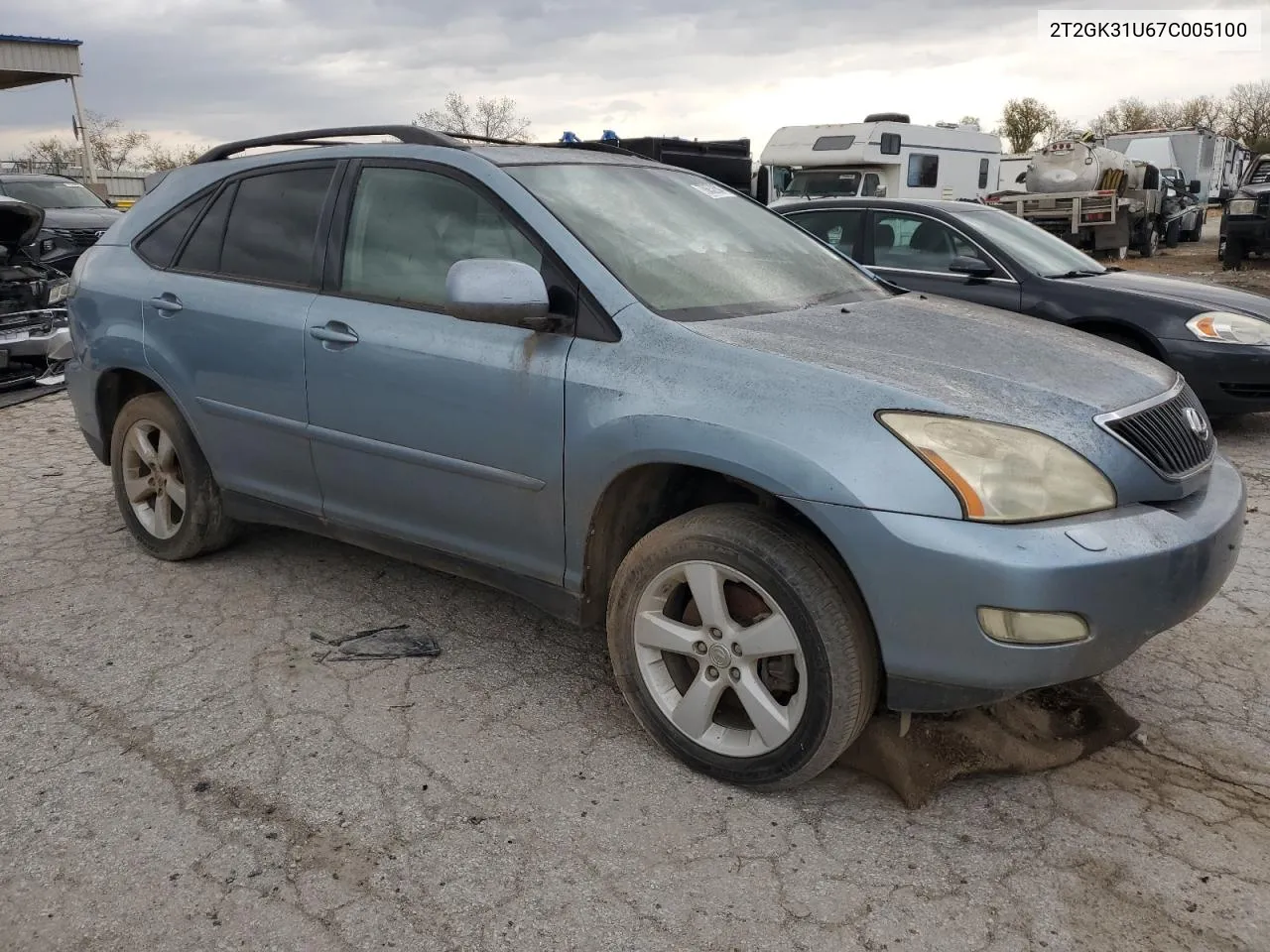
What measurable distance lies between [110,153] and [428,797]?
2171 inches

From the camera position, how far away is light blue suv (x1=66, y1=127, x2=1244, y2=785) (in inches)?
92.0

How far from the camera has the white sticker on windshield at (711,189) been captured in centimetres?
379

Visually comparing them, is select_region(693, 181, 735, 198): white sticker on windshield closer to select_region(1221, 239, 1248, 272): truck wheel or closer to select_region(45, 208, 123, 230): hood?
select_region(45, 208, 123, 230): hood

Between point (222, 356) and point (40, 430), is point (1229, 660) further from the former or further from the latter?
point (40, 430)

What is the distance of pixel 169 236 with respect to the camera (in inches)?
162

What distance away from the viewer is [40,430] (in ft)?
23.3

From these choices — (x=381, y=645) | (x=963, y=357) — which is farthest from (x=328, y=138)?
(x=963, y=357)

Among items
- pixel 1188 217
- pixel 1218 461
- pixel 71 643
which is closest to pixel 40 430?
pixel 71 643

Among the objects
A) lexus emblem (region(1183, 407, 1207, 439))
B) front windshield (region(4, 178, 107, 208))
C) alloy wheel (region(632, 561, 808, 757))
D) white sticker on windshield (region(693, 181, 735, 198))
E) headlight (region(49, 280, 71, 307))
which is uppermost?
front windshield (region(4, 178, 107, 208))

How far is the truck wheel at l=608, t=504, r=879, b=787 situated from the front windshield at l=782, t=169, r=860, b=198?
1441cm

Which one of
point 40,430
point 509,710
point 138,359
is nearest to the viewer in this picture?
point 509,710

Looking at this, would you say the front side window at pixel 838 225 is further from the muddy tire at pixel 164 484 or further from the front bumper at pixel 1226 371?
the muddy tire at pixel 164 484

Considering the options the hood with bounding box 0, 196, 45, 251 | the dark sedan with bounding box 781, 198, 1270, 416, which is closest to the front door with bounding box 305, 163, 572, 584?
the dark sedan with bounding box 781, 198, 1270, 416

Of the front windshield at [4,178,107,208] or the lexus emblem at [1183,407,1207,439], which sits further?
the front windshield at [4,178,107,208]
